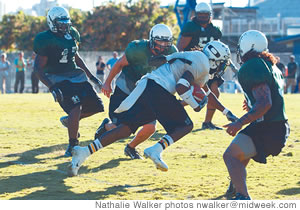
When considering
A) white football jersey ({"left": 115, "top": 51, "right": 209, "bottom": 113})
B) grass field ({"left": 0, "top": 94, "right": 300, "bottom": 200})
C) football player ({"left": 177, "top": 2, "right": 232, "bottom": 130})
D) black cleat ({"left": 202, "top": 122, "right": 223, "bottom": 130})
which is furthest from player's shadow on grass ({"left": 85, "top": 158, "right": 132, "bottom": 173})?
black cleat ({"left": 202, "top": 122, "right": 223, "bottom": 130})

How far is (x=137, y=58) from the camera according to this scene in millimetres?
7902

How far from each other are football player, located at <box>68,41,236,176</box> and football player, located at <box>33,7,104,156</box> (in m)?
1.64

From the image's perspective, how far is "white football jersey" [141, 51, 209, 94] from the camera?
6.25 m

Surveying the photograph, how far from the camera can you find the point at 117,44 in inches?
1471

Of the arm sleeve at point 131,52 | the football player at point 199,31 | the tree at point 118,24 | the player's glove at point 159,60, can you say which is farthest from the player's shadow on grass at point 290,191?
the tree at point 118,24

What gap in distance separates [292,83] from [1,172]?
Result: 23.0m

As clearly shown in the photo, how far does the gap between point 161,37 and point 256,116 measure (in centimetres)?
217

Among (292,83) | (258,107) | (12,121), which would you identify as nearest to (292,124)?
(12,121)

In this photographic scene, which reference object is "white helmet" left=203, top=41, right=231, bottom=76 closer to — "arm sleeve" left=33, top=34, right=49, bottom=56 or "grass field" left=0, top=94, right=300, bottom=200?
"grass field" left=0, top=94, right=300, bottom=200

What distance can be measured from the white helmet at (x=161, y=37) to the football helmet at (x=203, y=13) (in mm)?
3677

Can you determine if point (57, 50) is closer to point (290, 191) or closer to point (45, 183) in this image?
point (45, 183)

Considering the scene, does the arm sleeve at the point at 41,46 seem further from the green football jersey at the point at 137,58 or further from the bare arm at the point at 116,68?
the green football jersey at the point at 137,58

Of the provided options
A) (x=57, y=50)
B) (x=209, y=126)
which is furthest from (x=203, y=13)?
(x=57, y=50)
